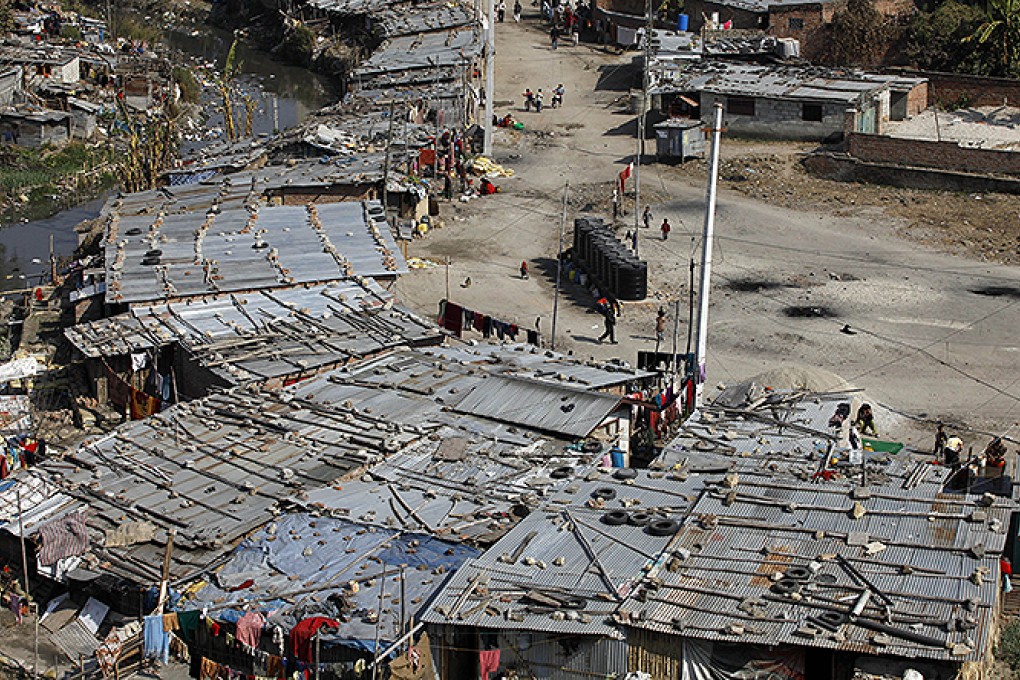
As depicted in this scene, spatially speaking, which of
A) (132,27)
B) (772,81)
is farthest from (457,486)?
(132,27)

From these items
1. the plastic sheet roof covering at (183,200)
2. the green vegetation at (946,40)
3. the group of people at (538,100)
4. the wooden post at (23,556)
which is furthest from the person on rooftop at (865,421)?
the green vegetation at (946,40)

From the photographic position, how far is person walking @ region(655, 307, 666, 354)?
32875 millimetres

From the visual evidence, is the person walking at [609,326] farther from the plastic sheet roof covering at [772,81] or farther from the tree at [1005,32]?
the tree at [1005,32]

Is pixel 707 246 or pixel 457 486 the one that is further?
pixel 707 246

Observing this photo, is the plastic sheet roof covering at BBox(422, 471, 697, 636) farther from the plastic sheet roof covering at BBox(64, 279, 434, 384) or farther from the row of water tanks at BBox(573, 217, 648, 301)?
the row of water tanks at BBox(573, 217, 648, 301)

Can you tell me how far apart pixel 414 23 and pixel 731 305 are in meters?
29.7

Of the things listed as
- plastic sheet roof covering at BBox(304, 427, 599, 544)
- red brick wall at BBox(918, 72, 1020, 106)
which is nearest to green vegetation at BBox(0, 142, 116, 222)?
red brick wall at BBox(918, 72, 1020, 106)

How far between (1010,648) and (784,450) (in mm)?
4673

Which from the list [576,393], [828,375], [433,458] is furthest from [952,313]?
[433,458]

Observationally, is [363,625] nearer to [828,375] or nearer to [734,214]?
[828,375]

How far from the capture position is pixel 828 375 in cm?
2886

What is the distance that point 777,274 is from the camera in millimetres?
38938

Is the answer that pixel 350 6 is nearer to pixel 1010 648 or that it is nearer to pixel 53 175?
pixel 53 175

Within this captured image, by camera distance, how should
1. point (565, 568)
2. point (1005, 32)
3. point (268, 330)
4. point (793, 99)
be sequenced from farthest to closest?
1. point (1005, 32)
2. point (793, 99)
3. point (268, 330)
4. point (565, 568)
